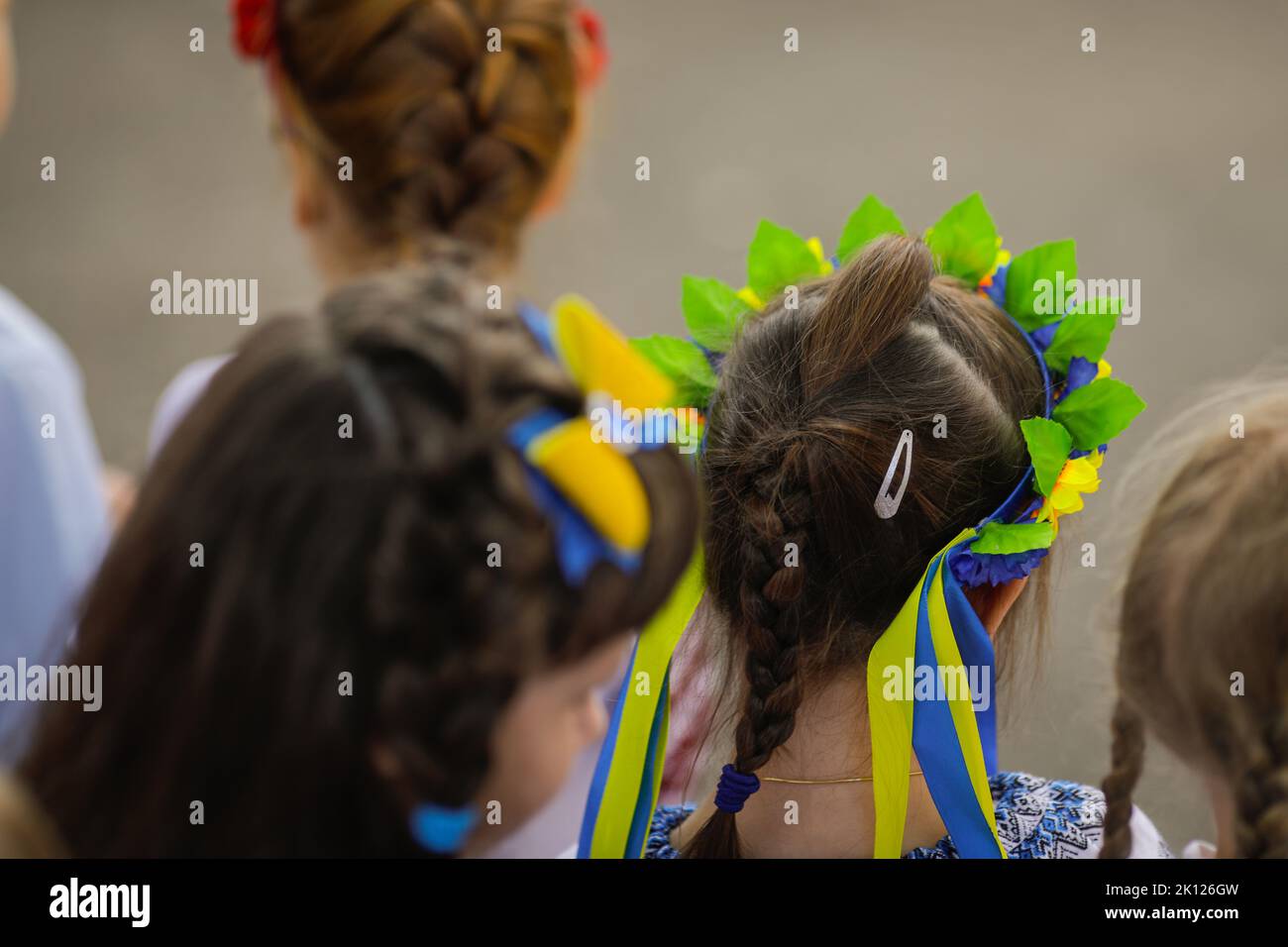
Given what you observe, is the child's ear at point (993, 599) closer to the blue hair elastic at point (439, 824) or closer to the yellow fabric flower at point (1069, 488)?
the yellow fabric flower at point (1069, 488)

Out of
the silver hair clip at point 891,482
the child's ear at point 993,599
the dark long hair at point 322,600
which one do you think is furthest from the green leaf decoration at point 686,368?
the dark long hair at point 322,600

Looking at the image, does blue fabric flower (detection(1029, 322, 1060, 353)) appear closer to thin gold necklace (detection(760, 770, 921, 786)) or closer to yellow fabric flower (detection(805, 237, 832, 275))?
yellow fabric flower (detection(805, 237, 832, 275))

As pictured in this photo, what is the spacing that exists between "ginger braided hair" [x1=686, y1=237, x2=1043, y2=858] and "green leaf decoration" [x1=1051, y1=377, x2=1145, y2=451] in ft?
0.29

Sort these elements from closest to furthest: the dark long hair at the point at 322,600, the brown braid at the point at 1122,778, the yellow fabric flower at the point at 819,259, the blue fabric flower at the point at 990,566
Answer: the dark long hair at the point at 322,600 → the brown braid at the point at 1122,778 → the blue fabric flower at the point at 990,566 → the yellow fabric flower at the point at 819,259

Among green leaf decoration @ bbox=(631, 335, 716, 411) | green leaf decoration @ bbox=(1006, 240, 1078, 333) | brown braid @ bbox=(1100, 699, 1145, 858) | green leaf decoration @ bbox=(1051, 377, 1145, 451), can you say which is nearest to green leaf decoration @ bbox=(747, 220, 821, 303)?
green leaf decoration @ bbox=(631, 335, 716, 411)

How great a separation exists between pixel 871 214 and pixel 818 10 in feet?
7.84

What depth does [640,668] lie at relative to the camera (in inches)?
48.8

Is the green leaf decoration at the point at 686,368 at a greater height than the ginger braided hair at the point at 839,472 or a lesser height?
greater

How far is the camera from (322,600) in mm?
691

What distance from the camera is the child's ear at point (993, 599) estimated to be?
4.09 ft

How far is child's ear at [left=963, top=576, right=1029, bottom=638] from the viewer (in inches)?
49.1
